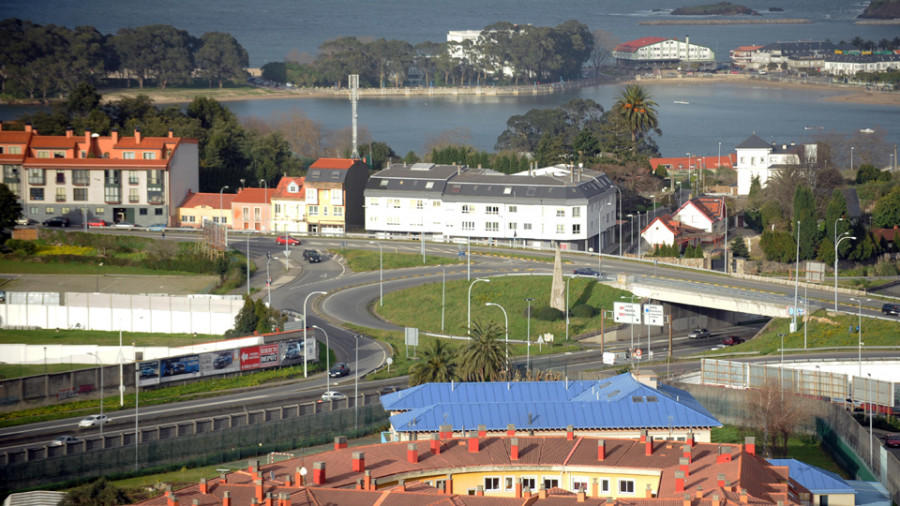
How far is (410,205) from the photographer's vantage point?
12400cm

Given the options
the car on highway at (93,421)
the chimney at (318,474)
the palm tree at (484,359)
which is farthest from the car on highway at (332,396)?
the chimney at (318,474)

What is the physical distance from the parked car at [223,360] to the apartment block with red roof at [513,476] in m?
27.7

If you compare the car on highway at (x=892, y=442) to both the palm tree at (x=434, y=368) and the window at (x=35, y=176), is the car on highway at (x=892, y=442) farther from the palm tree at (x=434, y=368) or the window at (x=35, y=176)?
the window at (x=35, y=176)

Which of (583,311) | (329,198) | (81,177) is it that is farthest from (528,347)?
(81,177)

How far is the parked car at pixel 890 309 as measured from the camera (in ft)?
295

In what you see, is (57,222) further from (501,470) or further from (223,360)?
(501,470)

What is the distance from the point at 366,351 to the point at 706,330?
76.6 ft

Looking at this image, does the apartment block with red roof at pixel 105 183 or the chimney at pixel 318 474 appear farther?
the apartment block with red roof at pixel 105 183

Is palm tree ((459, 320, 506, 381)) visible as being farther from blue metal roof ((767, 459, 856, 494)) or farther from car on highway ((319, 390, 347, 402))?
blue metal roof ((767, 459, 856, 494))

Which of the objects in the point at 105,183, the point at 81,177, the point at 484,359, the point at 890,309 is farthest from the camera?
the point at 81,177

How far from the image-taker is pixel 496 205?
120m

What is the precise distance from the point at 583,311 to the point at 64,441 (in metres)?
40.4

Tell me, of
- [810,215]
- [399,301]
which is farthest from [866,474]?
[810,215]

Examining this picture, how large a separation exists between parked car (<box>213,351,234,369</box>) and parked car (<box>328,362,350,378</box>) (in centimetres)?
584
